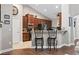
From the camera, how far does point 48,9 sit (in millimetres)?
3064

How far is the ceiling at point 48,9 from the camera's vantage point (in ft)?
9.98

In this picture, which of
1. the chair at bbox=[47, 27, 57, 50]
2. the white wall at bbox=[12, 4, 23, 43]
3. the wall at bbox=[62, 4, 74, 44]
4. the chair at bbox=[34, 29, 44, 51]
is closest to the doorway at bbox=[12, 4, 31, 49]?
the white wall at bbox=[12, 4, 23, 43]

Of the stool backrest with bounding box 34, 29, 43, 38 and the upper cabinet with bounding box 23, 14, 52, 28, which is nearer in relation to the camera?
the upper cabinet with bounding box 23, 14, 52, 28

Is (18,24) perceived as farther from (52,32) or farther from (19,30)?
(52,32)

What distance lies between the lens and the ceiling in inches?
120

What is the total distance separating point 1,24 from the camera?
301 centimetres

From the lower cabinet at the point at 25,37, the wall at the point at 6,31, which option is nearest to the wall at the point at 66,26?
the lower cabinet at the point at 25,37

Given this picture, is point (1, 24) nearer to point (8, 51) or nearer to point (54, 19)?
point (8, 51)

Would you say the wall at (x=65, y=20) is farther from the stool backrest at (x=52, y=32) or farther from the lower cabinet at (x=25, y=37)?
the lower cabinet at (x=25, y=37)

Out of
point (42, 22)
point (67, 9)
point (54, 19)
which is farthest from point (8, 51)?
point (67, 9)

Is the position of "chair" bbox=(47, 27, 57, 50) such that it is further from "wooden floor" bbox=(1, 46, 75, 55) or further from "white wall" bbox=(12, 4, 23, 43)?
"white wall" bbox=(12, 4, 23, 43)

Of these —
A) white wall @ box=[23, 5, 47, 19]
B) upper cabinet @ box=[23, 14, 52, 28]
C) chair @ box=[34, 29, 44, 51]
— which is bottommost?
chair @ box=[34, 29, 44, 51]

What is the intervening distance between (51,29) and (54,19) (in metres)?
0.21
